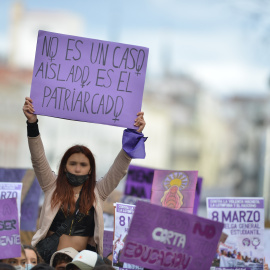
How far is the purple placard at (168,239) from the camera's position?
551cm

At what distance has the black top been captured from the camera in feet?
21.0

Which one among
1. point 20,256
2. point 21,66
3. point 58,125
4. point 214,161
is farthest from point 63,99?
point 214,161

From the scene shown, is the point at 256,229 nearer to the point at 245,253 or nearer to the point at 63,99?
the point at 245,253

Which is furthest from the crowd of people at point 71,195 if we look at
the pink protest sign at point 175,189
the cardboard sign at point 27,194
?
the cardboard sign at point 27,194

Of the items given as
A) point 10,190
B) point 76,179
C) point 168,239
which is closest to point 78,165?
point 76,179

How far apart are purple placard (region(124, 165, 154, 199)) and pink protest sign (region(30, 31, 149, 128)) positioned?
10.1 feet

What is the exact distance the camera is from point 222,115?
12594 cm

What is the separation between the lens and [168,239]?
18.2 ft

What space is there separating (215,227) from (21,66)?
94466 millimetres

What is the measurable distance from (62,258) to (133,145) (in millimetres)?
979

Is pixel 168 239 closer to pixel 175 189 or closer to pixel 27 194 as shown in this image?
pixel 175 189

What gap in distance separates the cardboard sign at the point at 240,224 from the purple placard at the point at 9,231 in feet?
6.22

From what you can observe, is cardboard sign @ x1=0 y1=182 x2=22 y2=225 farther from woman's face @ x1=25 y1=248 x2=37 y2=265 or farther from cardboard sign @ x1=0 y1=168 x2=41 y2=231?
woman's face @ x1=25 y1=248 x2=37 y2=265

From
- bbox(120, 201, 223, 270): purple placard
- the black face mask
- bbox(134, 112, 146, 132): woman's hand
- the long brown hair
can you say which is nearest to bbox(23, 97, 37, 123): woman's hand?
the long brown hair
